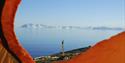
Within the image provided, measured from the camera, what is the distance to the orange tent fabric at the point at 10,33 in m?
5.93

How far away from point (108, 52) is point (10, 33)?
83.4 inches

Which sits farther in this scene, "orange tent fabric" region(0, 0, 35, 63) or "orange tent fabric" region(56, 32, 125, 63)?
"orange tent fabric" region(0, 0, 35, 63)

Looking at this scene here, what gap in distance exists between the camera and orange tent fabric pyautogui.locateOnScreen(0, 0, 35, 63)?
5.93 metres

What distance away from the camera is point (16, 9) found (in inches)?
238

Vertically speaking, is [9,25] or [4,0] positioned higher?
[4,0]

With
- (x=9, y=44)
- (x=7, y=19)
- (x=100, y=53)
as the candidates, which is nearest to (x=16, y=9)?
(x=7, y=19)

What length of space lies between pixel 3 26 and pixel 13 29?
203 mm

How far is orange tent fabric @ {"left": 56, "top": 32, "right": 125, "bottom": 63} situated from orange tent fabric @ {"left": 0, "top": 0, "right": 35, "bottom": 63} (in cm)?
162

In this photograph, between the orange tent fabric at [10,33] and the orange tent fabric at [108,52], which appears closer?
the orange tent fabric at [108,52]

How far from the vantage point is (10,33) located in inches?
239

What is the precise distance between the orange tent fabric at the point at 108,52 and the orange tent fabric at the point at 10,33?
162 cm

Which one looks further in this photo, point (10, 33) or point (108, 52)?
point (10, 33)

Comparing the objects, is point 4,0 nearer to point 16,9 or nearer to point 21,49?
point 16,9

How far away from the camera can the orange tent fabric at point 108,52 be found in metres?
4.52
